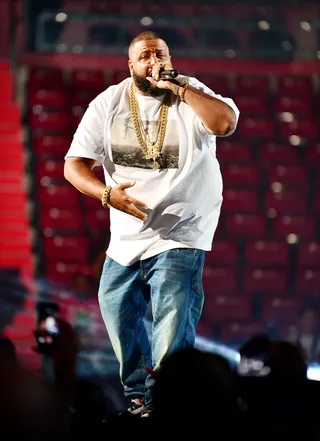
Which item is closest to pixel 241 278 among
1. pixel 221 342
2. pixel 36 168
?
pixel 221 342

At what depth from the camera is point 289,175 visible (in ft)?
29.7

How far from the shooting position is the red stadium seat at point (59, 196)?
9.02 metres

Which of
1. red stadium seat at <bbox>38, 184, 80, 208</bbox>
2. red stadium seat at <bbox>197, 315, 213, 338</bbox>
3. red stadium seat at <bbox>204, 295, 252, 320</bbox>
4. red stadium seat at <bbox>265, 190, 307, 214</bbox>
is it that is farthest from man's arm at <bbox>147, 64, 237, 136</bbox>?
red stadium seat at <bbox>38, 184, 80, 208</bbox>

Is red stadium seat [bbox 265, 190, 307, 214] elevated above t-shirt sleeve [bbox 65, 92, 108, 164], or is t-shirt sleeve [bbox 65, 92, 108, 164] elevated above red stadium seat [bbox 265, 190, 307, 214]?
t-shirt sleeve [bbox 65, 92, 108, 164]

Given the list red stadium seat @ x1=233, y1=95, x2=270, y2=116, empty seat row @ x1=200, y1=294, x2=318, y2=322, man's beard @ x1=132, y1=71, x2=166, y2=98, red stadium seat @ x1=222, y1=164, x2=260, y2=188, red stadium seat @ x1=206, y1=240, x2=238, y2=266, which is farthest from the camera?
red stadium seat @ x1=233, y1=95, x2=270, y2=116

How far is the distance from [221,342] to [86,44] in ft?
13.1

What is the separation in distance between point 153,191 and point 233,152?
5.76 m

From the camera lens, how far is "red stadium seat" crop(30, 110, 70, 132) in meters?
9.34

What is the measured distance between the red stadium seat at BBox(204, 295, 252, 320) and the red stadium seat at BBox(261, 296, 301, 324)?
15 cm

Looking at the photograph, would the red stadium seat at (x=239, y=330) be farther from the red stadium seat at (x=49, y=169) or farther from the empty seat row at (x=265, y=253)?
the red stadium seat at (x=49, y=169)

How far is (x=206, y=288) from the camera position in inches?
334

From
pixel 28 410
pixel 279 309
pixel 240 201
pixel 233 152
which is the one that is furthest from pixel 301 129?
pixel 28 410

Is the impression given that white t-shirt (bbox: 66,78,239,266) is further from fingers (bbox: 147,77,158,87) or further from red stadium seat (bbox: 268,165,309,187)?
red stadium seat (bbox: 268,165,309,187)

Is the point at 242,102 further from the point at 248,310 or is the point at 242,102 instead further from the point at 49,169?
the point at 248,310
